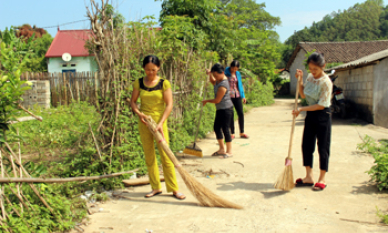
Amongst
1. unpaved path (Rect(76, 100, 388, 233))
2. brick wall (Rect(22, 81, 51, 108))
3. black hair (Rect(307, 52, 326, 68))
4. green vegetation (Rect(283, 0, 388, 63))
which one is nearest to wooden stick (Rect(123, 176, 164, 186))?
unpaved path (Rect(76, 100, 388, 233))

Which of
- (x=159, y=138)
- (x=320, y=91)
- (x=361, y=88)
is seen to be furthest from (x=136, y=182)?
(x=361, y=88)

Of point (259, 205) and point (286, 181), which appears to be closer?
point (259, 205)

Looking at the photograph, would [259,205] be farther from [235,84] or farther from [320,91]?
[235,84]

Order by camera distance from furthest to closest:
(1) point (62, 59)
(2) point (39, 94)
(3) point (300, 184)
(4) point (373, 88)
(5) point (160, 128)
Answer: (1) point (62, 59)
(2) point (39, 94)
(4) point (373, 88)
(3) point (300, 184)
(5) point (160, 128)

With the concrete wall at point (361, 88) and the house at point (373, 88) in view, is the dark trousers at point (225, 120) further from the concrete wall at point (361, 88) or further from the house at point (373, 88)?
the concrete wall at point (361, 88)

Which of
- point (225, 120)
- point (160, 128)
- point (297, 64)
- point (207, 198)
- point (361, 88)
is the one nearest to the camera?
point (207, 198)

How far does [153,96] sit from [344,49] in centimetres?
3021

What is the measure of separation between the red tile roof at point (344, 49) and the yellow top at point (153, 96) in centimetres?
2708

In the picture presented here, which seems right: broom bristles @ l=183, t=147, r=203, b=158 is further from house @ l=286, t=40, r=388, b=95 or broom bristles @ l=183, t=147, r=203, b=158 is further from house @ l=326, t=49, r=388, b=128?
house @ l=286, t=40, r=388, b=95

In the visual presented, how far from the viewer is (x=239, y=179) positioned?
4621mm

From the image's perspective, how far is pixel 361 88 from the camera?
10.1m

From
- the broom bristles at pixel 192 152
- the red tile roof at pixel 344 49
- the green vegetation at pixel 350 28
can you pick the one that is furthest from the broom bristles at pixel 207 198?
the green vegetation at pixel 350 28

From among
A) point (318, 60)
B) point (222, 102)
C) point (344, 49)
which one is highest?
point (344, 49)

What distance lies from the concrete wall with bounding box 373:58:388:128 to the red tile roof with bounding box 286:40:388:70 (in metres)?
19.9
